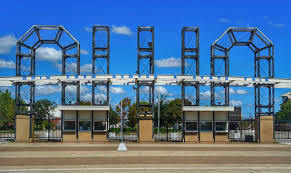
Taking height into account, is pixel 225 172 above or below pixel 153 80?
below

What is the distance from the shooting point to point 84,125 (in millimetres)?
35281

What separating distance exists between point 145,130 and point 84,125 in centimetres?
646

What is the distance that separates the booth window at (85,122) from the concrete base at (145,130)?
5.51 metres

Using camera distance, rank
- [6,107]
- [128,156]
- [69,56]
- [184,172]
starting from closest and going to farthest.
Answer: [184,172]
[128,156]
[69,56]
[6,107]

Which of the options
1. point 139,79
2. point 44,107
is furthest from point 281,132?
point 44,107

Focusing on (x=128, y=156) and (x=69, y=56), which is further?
(x=69, y=56)

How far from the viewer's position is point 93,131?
35.0m

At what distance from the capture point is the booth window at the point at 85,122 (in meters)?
35.2

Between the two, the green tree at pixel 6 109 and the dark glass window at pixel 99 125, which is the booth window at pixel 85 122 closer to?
the dark glass window at pixel 99 125

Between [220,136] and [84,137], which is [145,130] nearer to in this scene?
[84,137]

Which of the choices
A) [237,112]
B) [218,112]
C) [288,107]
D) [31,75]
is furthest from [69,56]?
[288,107]

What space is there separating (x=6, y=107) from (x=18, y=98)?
38.9 meters

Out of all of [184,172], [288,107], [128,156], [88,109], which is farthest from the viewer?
[288,107]

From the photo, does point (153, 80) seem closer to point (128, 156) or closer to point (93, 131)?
point (93, 131)
